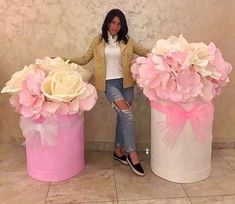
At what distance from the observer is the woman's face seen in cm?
211

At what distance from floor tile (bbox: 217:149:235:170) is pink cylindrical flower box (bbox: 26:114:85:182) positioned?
107cm

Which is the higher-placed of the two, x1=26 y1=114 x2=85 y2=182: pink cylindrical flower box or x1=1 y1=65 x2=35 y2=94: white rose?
x1=1 y1=65 x2=35 y2=94: white rose

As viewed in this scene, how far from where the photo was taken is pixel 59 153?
2064mm

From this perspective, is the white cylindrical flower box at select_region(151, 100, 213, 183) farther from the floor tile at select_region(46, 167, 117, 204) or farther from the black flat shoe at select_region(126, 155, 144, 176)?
the floor tile at select_region(46, 167, 117, 204)

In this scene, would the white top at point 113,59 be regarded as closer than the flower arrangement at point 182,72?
No

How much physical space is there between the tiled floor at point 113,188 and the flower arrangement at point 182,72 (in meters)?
0.53

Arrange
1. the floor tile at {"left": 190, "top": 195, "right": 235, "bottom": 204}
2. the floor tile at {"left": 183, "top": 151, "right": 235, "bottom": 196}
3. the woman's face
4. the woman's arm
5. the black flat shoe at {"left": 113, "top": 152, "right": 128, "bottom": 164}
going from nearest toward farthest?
the floor tile at {"left": 190, "top": 195, "right": 235, "bottom": 204} → the floor tile at {"left": 183, "top": 151, "right": 235, "bottom": 196} → the woman's face → the woman's arm → the black flat shoe at {"left": 113, "top": 152, "right": 128, "bottom": 164}

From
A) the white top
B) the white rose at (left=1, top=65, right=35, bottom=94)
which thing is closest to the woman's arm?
the white top

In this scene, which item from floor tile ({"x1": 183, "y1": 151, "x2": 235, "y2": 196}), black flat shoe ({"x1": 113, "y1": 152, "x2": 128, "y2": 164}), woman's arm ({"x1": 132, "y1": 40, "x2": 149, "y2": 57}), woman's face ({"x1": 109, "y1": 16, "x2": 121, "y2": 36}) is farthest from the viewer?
black flat shoe ({"x1": 113, "y1": 152, "x2": 128, "y2": 164})

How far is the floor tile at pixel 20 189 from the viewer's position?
187 cm

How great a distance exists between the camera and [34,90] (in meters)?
1.91

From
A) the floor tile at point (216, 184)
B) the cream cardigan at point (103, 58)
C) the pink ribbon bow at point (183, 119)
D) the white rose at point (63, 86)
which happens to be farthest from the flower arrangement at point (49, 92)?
the floor tile at point (216, 184)

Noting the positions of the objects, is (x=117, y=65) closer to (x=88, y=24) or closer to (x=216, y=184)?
(x=88, y=24)

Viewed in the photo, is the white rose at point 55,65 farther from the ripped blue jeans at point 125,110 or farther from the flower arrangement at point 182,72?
the flower arrangement at point 182,72
